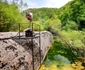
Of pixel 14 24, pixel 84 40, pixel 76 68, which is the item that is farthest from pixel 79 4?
pixel 76 68

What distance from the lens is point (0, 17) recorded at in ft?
72.1

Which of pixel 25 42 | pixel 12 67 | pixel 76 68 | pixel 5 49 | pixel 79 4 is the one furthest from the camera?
pixel 79 4

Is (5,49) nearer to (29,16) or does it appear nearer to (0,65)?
(0,65)

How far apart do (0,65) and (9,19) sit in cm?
1838

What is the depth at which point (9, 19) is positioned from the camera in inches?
883

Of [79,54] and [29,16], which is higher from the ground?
[29,16]

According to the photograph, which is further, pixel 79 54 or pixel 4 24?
pixel 4 24

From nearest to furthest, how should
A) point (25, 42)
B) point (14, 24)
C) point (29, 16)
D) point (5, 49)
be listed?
point (5, 49) → point (29, 16) → point (25, 42) → point (14, 24)

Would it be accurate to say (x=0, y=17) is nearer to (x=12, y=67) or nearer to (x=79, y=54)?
(x=79, y=54)

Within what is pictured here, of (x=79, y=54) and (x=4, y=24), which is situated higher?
(x=4, y=24)

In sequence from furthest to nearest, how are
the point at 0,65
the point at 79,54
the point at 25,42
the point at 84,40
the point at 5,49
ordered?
the point at 84,40
the point at 79,54
the point at 25,42
the point at 5,49
the point at 0,65

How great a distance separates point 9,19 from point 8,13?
86cm

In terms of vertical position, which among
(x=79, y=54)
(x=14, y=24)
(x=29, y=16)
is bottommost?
(x=79, y=54)

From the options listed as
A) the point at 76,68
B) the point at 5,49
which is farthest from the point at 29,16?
the point at 76,68
